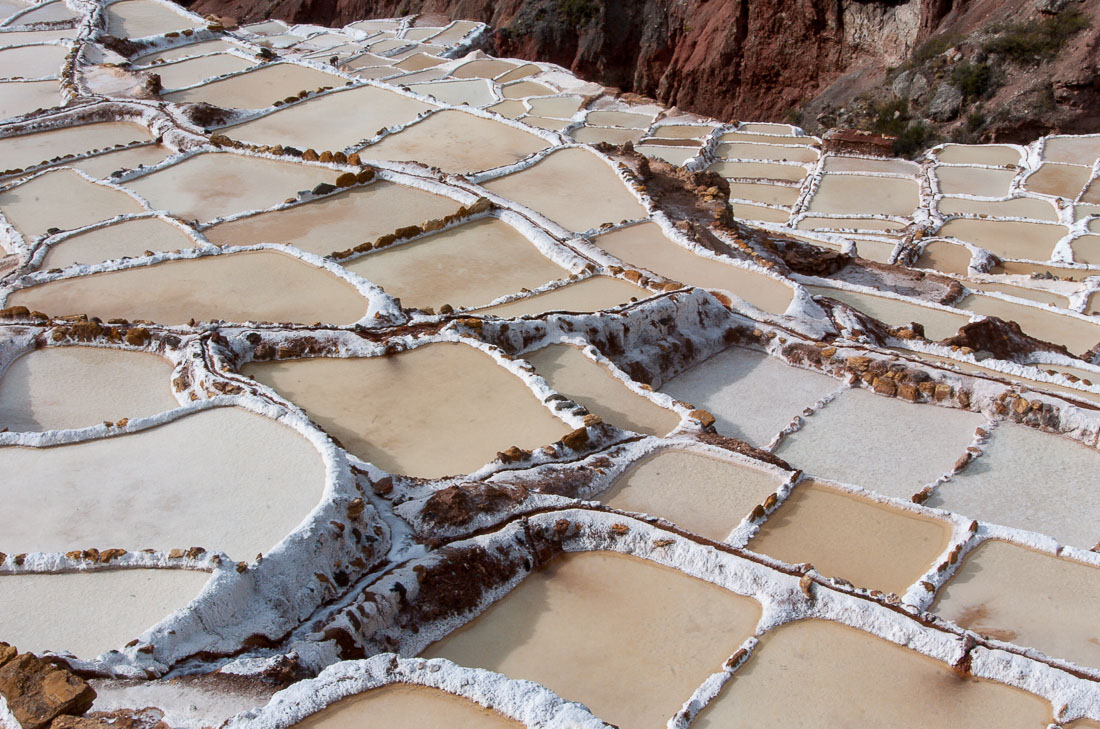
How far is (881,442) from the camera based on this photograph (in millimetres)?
7273

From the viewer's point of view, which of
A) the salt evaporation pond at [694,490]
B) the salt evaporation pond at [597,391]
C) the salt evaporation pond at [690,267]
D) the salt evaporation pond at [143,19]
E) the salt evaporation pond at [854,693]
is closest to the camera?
the salt evaporation pond at [854,693]

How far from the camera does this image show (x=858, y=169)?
17.6 metres

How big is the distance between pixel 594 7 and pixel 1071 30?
41.9 ft

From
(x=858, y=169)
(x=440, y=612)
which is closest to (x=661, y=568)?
(x=440, y=612)

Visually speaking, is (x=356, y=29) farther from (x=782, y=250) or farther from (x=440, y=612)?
(x=440, y=612)

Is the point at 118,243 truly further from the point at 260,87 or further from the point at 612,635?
the point at 612,635

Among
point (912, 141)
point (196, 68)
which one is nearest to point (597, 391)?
point (196, 68)

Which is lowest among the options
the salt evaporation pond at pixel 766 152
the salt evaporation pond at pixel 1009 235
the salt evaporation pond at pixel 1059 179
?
the salt evaporation pond at pixel 766 152

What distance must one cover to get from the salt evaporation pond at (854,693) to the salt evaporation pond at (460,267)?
463 cm

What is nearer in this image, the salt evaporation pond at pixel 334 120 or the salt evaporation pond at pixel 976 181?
the salt evaporation pond at pixel 334 120

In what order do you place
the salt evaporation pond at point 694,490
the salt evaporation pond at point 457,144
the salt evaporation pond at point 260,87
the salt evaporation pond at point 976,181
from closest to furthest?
A: 1. the salt evaporation pond at point 694,490
2. the salt evaporation pond at point 457,144
3. the salt evaporation pond at point 260,87
4. the salt evaporation pond at point 976,181

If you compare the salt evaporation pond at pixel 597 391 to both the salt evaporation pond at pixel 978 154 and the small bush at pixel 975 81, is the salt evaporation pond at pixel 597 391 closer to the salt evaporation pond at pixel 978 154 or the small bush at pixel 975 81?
the salt evaporation pond at pixel 978 154

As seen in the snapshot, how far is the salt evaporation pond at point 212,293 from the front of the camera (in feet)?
26.4

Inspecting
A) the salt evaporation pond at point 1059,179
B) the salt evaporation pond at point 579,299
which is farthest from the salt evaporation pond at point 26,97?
the salt evaporation pond at point 1059,179
